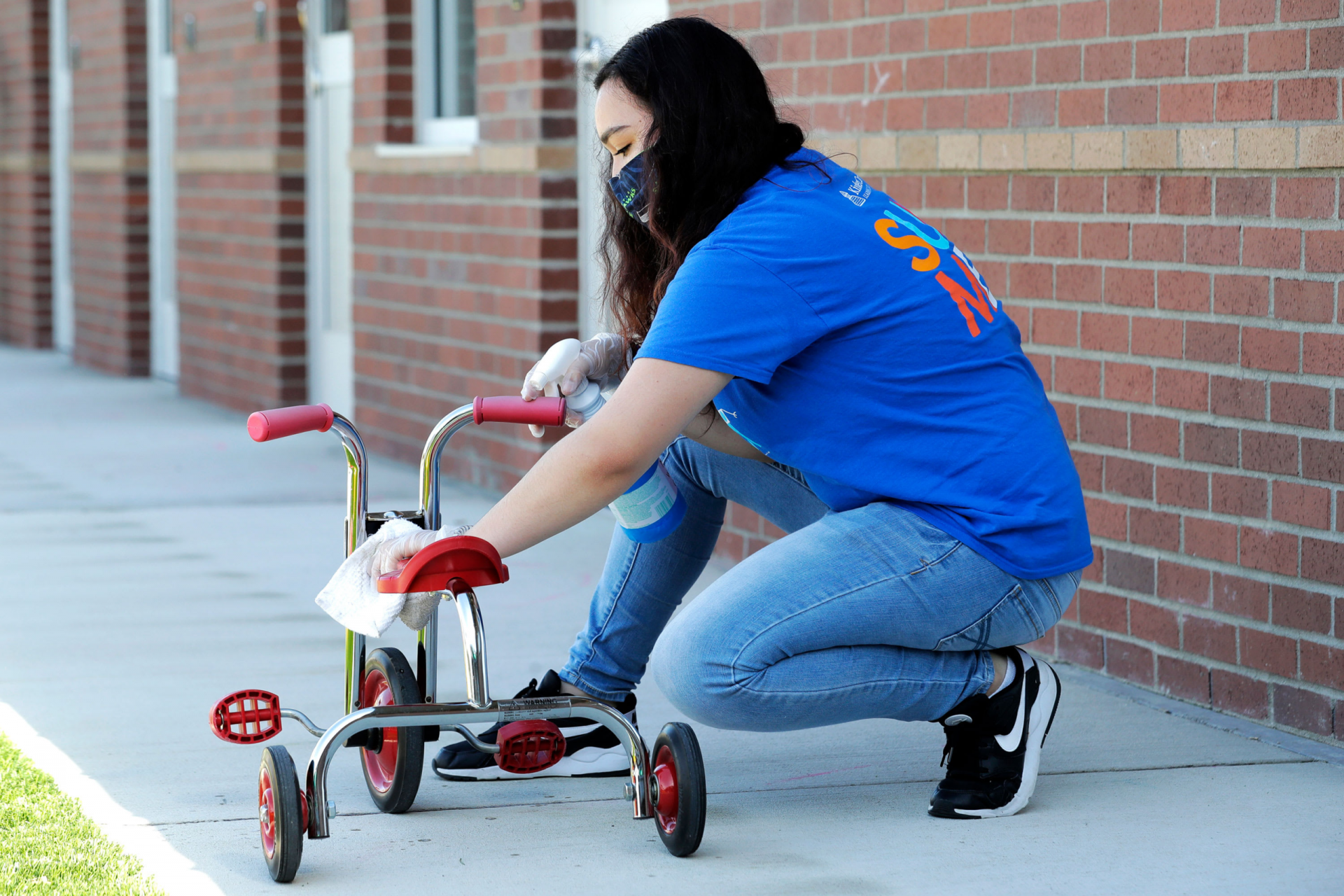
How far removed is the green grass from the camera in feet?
9.03

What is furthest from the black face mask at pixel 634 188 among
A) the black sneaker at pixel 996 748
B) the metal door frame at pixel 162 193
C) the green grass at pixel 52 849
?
the metal door frame at pixel 162 193

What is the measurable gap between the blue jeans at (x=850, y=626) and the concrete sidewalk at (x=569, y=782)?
Result: 9.2 inches

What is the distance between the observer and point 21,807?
316 centimetres

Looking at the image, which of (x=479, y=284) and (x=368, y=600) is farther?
(x=479, y=284)

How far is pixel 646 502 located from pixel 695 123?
71cm

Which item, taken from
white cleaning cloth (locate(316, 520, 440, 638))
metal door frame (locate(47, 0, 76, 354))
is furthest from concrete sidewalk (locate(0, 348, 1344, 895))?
metal door frame (locate(47, 0, 76, 354))

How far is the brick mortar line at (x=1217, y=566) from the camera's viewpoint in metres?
3.59

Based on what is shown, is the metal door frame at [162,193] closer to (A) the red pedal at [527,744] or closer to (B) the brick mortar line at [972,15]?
(B) the brick mortar line at [972,15]

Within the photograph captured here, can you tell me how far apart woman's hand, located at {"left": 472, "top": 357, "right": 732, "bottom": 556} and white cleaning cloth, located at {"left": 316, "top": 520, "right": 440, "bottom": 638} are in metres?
0.14

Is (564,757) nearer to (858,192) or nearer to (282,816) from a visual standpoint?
(282,816)

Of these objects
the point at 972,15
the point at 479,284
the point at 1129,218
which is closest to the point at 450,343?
the point at 479,284

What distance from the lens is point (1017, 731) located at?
122 inches

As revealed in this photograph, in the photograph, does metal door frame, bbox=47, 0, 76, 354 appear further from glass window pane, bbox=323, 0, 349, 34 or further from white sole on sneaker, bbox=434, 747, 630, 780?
white sole on sneaker, bbox=434, 747, 630, 780

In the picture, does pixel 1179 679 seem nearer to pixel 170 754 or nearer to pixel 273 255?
pixel 170 754
